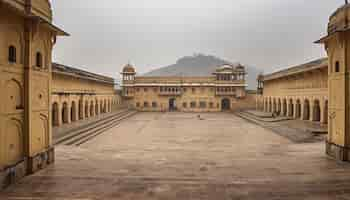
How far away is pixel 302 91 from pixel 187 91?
2129cm

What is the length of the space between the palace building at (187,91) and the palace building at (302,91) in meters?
9.47

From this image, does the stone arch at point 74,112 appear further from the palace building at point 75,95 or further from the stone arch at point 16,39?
the stone arch at point 16,39

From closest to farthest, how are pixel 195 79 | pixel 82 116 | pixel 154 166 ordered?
1. pixel 154 166
2. pixel 82 116
3. pixel 195 79

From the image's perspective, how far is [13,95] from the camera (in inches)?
299

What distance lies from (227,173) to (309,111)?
58.8 ft

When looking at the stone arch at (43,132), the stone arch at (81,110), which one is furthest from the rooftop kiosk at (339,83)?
the stone arch at (81,110)

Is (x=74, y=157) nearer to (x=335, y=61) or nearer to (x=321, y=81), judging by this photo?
(x=335, y=61)

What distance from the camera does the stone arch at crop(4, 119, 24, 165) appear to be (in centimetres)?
732

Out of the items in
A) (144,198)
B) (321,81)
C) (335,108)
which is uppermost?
(321,81)

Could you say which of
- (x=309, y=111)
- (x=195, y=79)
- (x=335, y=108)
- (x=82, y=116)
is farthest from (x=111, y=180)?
(x=195, y=79)

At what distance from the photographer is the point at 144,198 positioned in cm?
624

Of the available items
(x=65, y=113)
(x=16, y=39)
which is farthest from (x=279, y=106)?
(x=16, y=39)

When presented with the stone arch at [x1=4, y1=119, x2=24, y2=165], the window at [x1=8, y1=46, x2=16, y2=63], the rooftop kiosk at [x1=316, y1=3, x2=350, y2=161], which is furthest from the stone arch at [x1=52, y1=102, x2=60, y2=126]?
the rooftop kiosk at [x1=316, y1=3, x2=350, y2=161]

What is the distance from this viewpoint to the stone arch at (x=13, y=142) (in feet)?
24.0
